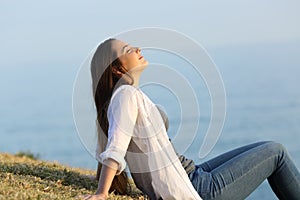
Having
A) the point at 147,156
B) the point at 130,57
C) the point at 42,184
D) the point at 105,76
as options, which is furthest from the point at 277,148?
the point at 42,184

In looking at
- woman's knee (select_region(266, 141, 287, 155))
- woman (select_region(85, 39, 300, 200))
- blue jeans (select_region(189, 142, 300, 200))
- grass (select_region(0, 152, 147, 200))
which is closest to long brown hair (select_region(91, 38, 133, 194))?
woman (select_region(85, 39, 300, 200))

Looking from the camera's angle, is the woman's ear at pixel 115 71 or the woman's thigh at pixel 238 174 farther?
the woman's thigh at pixel 238 174

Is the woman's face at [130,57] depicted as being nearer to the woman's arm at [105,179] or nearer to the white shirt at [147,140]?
the white shirt at [147,140]

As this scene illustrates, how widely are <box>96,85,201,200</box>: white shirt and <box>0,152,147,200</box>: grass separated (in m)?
0.43

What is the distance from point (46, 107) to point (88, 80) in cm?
9622

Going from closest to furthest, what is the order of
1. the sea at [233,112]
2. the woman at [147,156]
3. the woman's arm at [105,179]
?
the woman's arm at [105,179] → the woman at [147,156] → the sea at [233,112]

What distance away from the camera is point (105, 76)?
6.04 metres

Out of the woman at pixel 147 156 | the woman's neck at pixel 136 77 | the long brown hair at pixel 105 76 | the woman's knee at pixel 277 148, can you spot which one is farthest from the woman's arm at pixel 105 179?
the woman's knee at pixel 277 148

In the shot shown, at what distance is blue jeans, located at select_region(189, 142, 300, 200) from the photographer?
613 centimetres

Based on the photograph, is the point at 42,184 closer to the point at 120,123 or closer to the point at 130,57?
the point at 120,123

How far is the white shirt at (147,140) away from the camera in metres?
5.65

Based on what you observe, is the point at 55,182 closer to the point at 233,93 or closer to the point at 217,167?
the point at 217,167

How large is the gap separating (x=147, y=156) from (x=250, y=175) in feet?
3.47

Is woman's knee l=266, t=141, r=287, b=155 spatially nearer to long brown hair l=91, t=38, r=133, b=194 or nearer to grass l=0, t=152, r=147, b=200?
grass l=0, t=152, r=147, b=200
